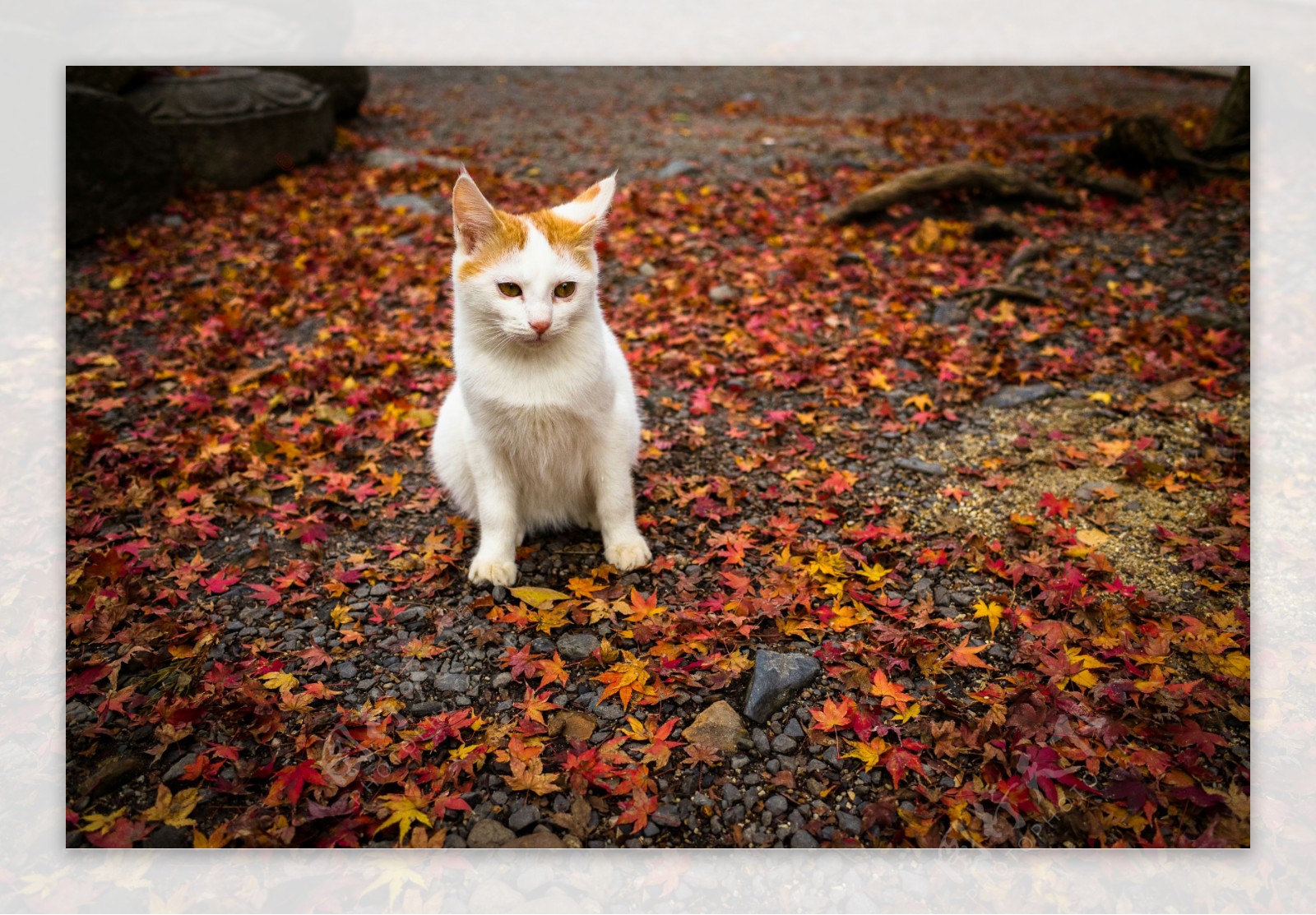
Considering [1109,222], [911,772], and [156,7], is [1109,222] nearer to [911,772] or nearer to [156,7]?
[911,772]

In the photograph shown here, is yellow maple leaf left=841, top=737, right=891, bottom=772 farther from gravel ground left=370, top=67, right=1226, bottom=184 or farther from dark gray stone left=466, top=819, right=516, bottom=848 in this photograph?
gravel ground left=370, top=67, right=1226, bottom=184

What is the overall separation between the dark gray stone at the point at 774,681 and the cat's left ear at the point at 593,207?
1.75 m

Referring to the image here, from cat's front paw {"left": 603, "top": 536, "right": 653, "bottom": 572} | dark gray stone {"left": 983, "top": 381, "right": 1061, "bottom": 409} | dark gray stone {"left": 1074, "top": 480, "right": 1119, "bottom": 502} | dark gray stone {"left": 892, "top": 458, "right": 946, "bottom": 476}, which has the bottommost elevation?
cat's front paw {"left": 603, "top": 536, "right": 653, "bottom": 572}

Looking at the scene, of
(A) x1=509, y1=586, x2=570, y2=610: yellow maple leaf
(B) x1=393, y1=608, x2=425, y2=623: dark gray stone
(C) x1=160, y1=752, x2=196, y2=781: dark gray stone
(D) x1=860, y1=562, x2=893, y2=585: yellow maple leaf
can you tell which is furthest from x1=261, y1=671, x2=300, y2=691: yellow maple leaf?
(D) x1=860, y1=562, x2=893, y2=585: yellow maple leaf

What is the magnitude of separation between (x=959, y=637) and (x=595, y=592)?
1.49 metres

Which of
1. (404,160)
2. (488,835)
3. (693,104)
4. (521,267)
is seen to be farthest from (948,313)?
(693,104)

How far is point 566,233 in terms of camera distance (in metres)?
2.92

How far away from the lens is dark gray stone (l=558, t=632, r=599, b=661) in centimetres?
311

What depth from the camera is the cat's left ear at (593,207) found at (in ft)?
9.82

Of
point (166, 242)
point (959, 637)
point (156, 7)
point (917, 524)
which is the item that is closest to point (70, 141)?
point (166, 242)

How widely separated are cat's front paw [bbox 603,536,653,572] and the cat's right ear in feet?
4.66

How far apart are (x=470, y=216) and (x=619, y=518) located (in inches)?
56.4

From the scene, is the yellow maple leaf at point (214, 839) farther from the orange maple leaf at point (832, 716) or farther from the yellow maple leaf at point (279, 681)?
the orange maple leaf at point (832, 716)

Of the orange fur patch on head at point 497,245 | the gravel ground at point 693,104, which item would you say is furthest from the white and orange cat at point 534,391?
the gravel ground at point 693,104
